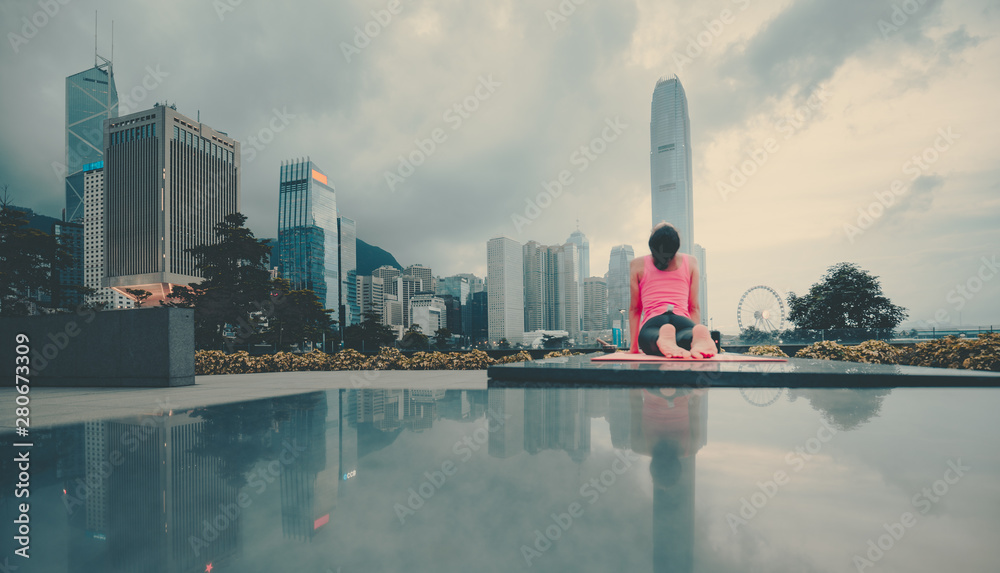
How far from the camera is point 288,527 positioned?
86.7 inches

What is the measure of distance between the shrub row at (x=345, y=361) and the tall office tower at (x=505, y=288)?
75724 millimetres

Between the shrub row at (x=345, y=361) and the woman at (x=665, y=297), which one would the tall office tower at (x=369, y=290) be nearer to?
the shrub row at (x=345, y=361)

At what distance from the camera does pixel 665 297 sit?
9773 mm

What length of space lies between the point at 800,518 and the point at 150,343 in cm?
1245

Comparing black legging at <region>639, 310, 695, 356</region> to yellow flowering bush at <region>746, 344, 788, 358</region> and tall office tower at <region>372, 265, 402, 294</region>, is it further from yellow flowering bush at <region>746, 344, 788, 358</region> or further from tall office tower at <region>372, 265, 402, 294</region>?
tall office tower at <region>372, 265, 402, 294</region>

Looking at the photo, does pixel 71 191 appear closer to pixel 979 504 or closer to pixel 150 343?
pixel 150 343

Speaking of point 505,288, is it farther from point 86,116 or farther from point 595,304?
point 86,116

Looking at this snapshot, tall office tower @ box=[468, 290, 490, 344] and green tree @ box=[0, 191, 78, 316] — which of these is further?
tall office tower @ box=[468, 290, 490, 344]

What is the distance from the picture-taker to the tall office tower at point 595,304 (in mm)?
95562

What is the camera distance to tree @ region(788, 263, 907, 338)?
30.5 m

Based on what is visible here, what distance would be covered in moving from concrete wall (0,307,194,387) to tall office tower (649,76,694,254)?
503 ft

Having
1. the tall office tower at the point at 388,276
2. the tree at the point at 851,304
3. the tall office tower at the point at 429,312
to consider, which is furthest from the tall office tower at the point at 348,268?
the tree at the point at 851,304

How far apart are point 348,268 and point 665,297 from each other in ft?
495

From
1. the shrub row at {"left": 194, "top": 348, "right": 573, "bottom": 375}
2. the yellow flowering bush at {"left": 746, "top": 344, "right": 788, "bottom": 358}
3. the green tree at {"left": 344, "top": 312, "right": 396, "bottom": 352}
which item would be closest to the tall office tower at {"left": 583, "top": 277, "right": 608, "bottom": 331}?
the green tree at {"left": 344, "top": 312, "right": 396, "bottom": 352}
